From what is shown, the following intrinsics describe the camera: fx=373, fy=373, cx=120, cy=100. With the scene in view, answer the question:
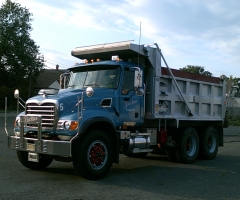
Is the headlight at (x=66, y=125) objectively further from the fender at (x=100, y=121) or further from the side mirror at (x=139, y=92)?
the side mirror at (x=139, y=92)

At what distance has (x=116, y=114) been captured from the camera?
9.16 meters

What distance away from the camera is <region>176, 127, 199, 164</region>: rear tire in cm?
1119

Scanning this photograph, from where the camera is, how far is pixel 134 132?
9859 mm

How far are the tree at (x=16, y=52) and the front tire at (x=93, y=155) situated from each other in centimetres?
4655

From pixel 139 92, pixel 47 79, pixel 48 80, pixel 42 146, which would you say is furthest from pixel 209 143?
pixel 47 79

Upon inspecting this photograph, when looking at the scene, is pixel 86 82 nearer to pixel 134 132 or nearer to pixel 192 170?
pixel 134 132

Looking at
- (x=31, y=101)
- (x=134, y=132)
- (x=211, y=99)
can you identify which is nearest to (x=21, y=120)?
(x=31, y=101)

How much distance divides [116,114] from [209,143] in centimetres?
491

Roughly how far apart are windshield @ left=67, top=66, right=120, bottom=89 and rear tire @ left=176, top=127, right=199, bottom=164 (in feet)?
10.7

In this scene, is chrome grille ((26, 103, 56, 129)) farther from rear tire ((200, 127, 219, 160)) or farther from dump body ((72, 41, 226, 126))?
rear tire ((200, 127, 219, 160))

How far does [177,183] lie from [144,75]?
342 cm

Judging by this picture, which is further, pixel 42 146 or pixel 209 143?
pixel 209 143

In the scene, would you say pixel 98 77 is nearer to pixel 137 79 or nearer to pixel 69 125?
pixel 137 79

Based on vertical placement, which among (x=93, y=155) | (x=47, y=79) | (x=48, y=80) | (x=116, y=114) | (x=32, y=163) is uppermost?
(x=47, y=79)
